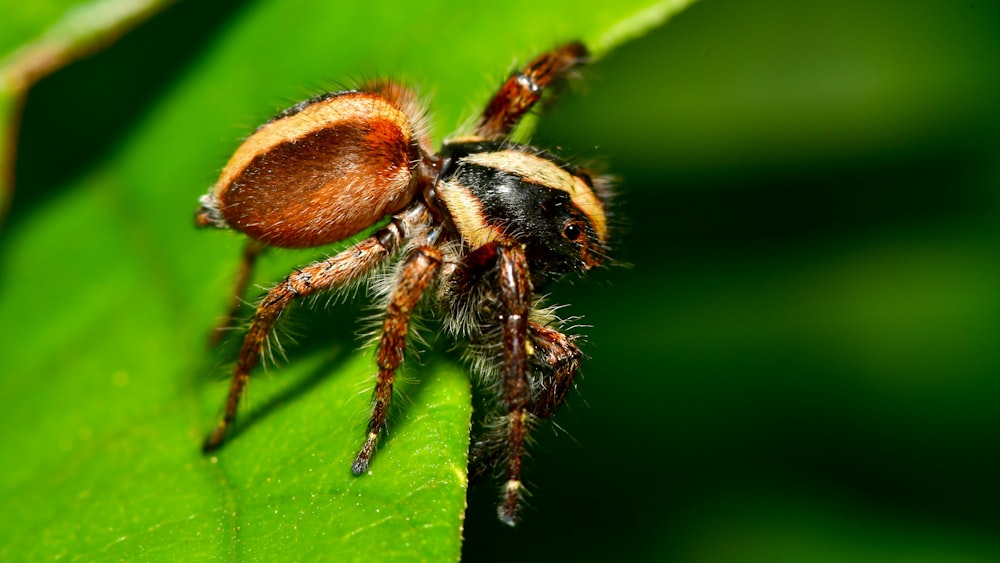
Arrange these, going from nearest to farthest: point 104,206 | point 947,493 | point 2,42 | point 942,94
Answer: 1. point 2,42
2. point 104,206
3. point 947,493
4. point 942,94

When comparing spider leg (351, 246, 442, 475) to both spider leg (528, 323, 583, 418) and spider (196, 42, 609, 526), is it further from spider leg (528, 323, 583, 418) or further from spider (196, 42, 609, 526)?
spider leg (528, 323, 583, 418)

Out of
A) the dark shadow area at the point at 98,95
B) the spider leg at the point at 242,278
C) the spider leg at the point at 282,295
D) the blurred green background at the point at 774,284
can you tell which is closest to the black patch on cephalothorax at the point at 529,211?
the spider leg at the point at 282,295

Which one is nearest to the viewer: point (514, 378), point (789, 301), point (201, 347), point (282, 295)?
point (514, 378)

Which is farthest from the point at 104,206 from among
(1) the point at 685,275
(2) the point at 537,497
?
(1) the point at 685,275

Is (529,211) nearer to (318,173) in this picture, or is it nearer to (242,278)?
(318,173)

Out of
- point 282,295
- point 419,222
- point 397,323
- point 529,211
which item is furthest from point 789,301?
point 282,295

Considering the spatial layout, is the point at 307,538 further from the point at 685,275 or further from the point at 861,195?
the point at 861,195

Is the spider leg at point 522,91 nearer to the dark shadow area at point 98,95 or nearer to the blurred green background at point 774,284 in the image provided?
the blurred green background at point 774,284
